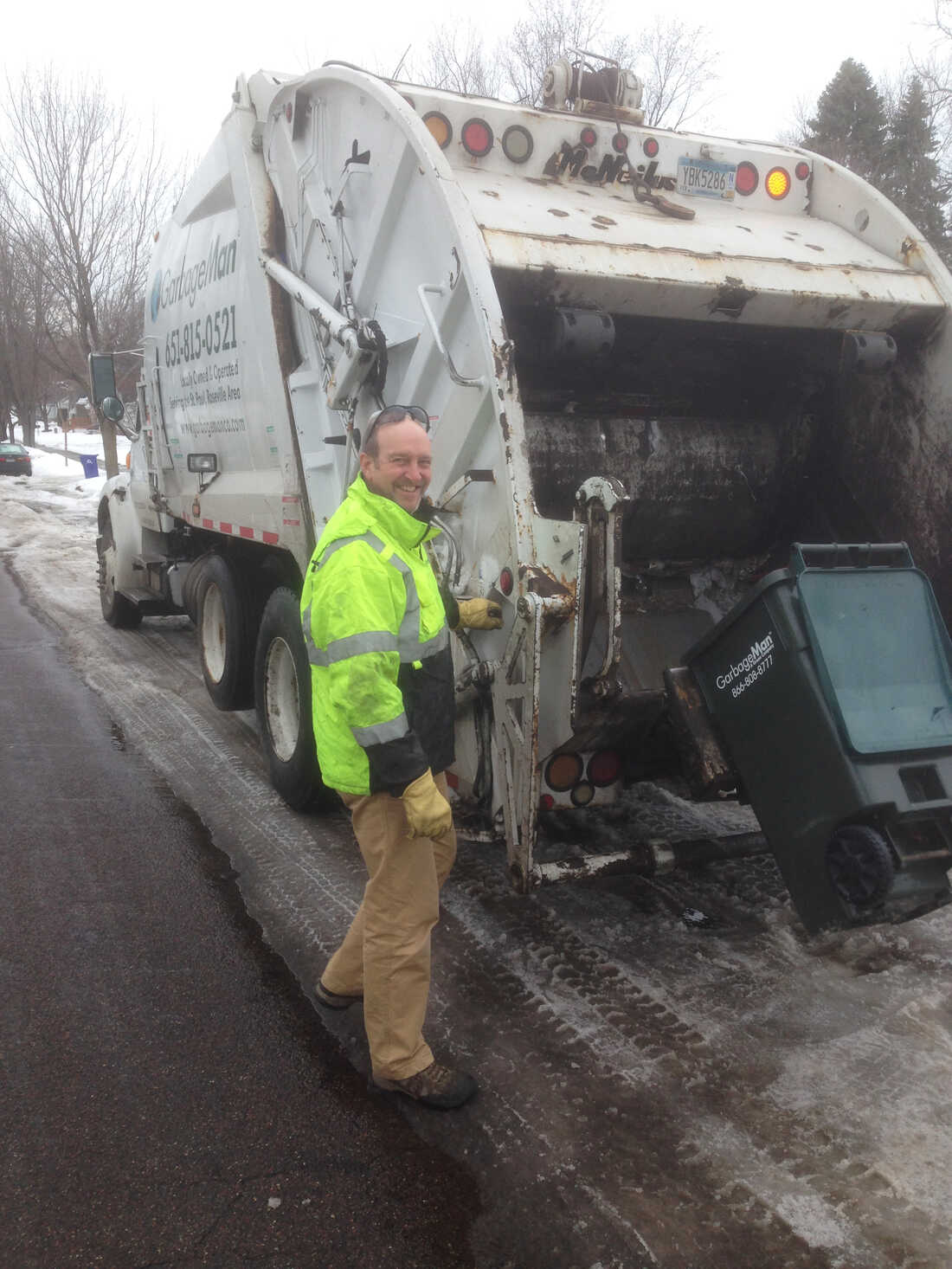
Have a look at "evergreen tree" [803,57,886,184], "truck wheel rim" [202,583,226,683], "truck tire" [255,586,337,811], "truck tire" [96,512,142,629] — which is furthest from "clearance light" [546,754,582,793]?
"evergreen tree" [803,57,886,184]

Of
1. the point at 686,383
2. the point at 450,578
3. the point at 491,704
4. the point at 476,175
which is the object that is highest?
the point at 476,175

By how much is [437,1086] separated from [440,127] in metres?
3.20

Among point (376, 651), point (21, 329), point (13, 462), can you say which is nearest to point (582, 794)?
point (376, 651)

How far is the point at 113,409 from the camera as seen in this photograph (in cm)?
723

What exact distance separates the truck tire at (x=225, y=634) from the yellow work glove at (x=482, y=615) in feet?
8.23

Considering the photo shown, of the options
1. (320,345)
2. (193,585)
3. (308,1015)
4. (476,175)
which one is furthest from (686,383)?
(193,585)

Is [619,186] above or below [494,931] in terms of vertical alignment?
above

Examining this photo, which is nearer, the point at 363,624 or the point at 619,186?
the point at 363,624

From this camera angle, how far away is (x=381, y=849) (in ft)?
8.70

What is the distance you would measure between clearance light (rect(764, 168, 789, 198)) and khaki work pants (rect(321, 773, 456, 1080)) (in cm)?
312

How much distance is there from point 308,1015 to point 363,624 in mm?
1322

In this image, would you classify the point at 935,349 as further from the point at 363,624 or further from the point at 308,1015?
the point at 308,1015

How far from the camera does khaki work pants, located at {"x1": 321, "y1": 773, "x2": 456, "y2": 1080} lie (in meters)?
2.65

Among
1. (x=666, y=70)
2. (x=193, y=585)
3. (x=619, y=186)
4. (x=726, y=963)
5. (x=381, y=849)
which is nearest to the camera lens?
(x=381, y=849)
